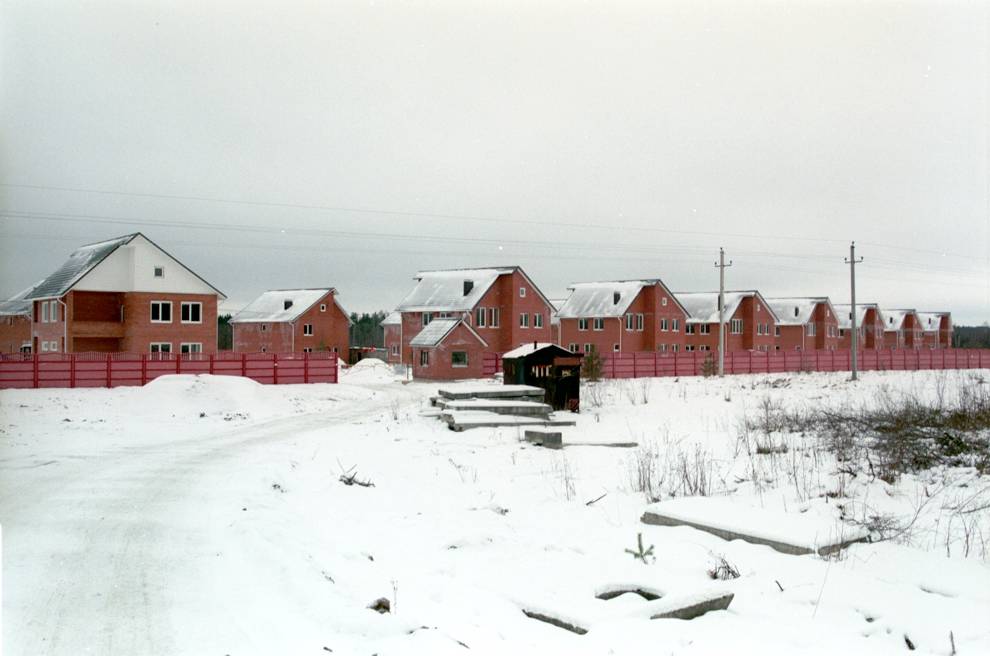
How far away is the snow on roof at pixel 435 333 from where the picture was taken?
45.2 meters

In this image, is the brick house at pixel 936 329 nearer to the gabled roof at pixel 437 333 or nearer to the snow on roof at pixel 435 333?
the gabled roof at pixel 437 333

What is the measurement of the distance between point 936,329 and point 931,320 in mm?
1657

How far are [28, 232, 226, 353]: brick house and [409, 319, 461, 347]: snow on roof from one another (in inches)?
511

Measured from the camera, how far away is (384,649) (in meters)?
5.15

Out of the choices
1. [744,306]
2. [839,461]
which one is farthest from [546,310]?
[839,461]

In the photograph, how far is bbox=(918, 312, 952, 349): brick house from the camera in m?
101

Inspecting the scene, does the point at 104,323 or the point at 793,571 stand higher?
the point at 104,323

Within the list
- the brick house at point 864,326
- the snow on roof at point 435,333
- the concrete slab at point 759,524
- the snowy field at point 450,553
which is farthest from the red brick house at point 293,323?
the brick house at point 864,326

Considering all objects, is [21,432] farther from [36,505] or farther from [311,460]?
[36,505]

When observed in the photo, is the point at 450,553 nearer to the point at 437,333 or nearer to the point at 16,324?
the point at 437,333

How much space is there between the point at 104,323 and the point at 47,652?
38.7 meters

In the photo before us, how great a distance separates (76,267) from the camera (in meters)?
40.0

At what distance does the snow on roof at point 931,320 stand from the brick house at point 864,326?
1934 cm

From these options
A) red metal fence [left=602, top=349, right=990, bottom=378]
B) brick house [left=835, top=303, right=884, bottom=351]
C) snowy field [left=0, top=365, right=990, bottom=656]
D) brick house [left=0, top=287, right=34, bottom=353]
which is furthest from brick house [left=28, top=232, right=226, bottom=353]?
brick house [left=835, top=303, right=884, bottom=351]
